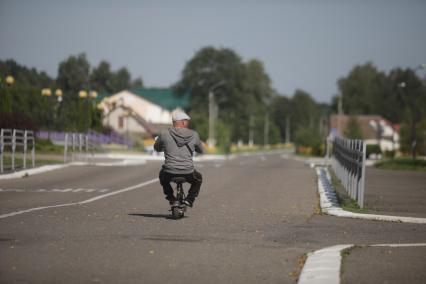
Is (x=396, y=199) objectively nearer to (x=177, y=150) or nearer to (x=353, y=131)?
(x=177, y=150)

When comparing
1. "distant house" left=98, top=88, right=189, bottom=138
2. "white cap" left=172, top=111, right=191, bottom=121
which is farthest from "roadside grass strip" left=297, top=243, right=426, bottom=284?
"distant house" left=98, top=88, right=189, bottom=138

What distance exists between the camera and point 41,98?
6431cm

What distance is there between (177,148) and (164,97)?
149m

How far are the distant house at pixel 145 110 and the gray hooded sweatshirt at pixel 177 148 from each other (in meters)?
97.1

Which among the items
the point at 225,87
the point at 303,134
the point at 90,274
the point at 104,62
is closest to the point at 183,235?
the point at 90,274

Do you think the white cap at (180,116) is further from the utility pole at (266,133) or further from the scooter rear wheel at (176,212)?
the utility pole at (266,133)

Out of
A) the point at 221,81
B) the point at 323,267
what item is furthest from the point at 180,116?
the point at 221,81

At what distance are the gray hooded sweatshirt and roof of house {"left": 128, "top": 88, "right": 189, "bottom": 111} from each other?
131m

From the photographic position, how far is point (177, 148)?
13445mm

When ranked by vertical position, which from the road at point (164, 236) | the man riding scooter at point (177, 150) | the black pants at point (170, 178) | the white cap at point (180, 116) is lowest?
→ the road at point (164, 236)

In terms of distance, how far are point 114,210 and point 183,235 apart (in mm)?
4149

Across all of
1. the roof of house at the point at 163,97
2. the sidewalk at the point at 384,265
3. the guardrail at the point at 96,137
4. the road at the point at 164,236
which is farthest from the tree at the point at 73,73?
the sidewalk at the point at 384,265

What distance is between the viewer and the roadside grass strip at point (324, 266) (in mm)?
7339

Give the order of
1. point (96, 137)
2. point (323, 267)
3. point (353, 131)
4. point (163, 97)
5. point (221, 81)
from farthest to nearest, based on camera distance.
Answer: point (163, 97)
point (221, 81)
point (353, 131)
point (96, 137)
point (323, 267)
